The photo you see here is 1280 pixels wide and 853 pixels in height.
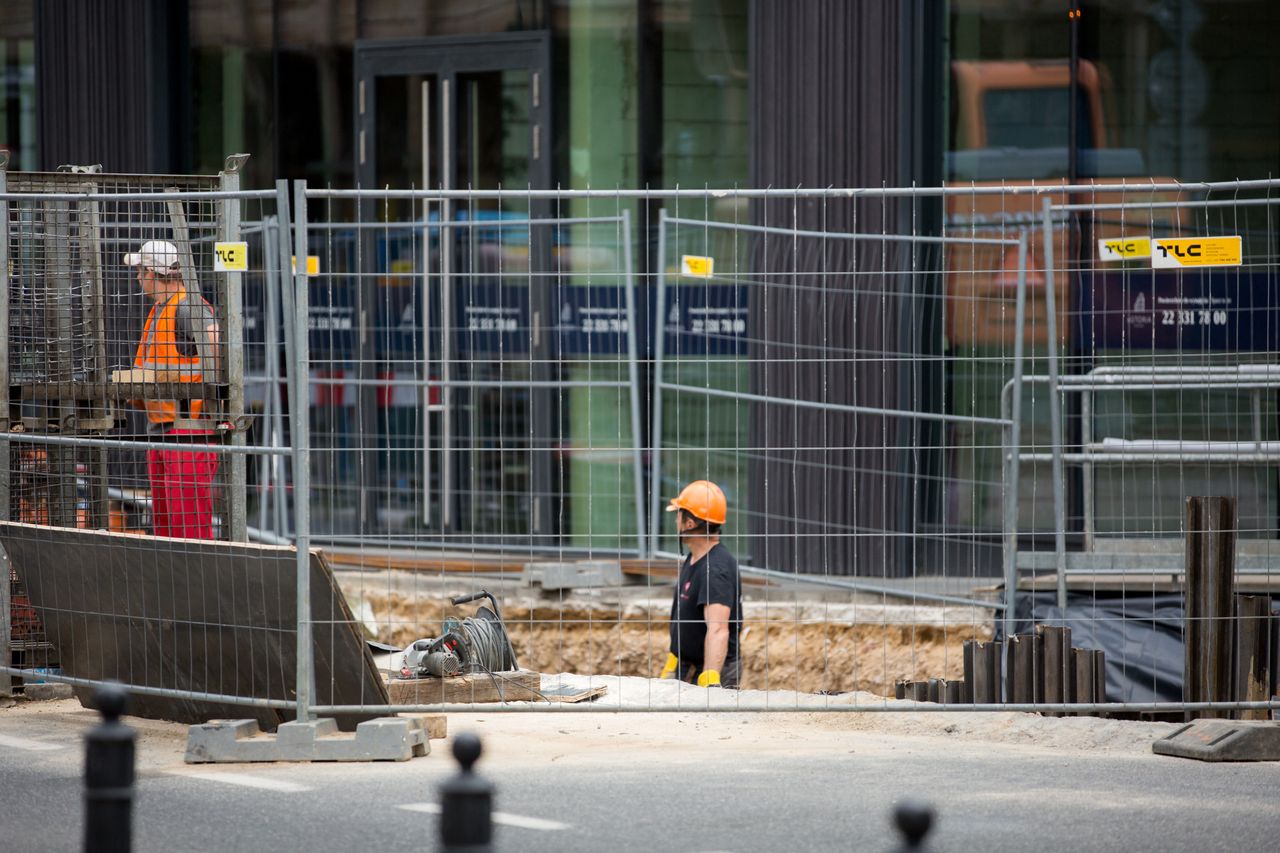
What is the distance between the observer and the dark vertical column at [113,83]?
1443 centimetres

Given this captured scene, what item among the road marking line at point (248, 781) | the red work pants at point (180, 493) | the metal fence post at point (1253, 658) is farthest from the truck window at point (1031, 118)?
the road marking line at point (248, 781)

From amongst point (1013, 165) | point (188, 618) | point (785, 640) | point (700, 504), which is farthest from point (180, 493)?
point (1013, 165)

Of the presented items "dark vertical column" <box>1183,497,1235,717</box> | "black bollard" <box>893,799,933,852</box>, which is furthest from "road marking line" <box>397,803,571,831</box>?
"dark vertical column" <box>1183,497,1235,717</box>

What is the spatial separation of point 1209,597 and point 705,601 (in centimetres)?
264

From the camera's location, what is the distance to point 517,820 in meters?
5.91

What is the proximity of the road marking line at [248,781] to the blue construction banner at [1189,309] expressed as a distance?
6954 millimetres

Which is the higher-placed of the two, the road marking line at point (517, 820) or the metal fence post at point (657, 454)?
the metal fence post at point (657, 454)

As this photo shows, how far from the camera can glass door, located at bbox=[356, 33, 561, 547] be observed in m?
13.1

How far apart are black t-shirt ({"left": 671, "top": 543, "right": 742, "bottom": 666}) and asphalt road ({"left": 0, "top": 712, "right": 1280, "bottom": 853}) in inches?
62.5

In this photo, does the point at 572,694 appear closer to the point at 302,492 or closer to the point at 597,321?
the point at 302,492

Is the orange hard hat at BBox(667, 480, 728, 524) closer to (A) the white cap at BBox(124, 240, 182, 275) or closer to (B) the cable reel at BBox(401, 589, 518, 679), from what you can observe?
(B) the cable reel at BBox(401, 589, 518, 679)

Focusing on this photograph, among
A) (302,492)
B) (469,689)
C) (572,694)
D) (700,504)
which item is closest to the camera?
(302,492)

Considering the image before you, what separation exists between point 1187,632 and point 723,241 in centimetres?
557

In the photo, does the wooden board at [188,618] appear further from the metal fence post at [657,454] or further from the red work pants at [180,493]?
the metal fence post at [657,454]
